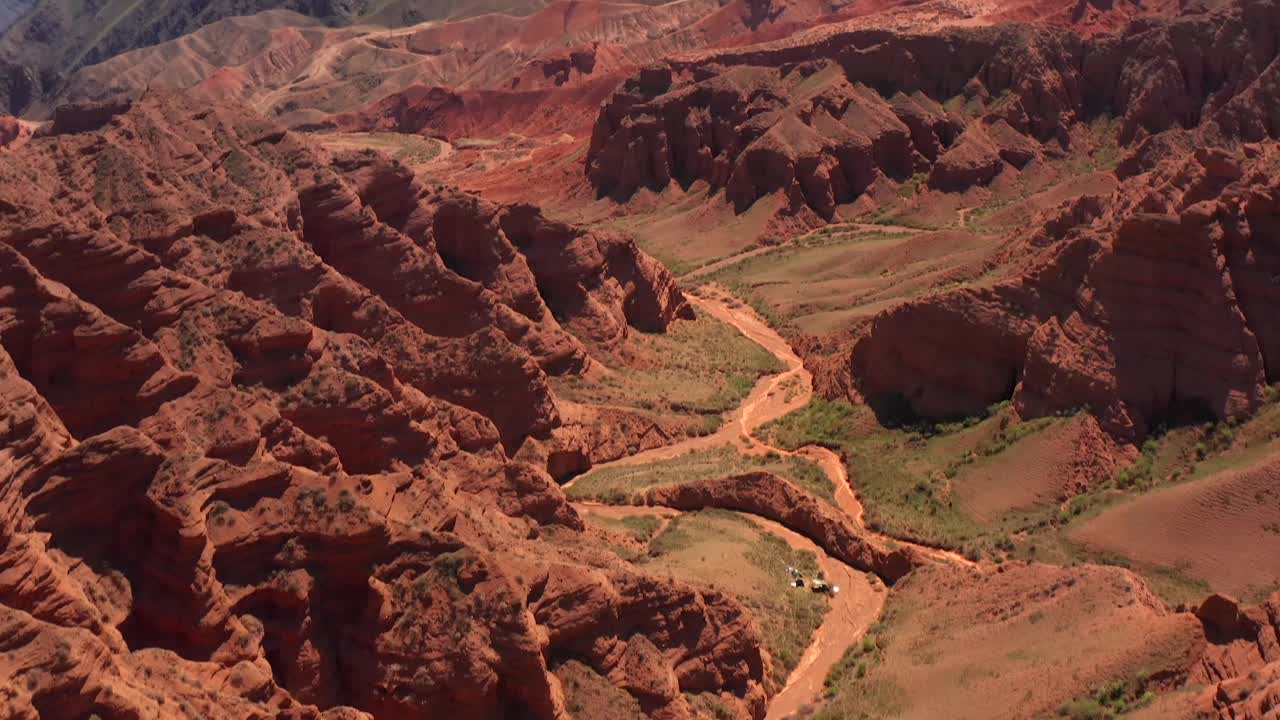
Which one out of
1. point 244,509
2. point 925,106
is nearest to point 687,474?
point 244,509

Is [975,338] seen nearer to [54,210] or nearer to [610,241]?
[610,241]

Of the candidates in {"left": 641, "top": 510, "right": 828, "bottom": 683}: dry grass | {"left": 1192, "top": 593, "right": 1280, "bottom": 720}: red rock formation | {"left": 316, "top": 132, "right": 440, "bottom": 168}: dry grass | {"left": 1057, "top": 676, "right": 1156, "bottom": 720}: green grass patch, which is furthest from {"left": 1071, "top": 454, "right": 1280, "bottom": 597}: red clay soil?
{"left": 316, "top": 132, "right": 440, "bottom": 168}: dry grass

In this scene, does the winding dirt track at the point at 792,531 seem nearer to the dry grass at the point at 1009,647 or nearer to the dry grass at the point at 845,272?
the dry grass at the point at 1009,647

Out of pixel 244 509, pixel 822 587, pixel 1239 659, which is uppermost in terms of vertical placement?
pixel 244 509

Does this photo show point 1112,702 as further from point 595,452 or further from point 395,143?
point 395,143

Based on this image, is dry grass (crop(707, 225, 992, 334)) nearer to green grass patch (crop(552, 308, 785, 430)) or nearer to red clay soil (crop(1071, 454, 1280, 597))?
green grass patch (crop(552, 308, 785, 430))

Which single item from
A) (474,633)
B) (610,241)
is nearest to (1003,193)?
(610,241)
